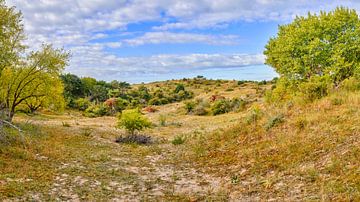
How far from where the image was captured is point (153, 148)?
66.7 ft

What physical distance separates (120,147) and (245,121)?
7486mm

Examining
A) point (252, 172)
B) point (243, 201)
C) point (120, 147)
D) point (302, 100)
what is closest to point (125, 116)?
point (120, 147)

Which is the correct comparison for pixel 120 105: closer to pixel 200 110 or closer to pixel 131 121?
pixel 200 110

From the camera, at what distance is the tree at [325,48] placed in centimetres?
2877

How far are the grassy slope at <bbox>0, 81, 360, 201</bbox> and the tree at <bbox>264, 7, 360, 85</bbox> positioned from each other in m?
11.6

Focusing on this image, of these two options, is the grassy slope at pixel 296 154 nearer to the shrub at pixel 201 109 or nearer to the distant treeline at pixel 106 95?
the shrub at pixel 201 109

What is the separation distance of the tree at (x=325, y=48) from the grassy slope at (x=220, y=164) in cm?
1164

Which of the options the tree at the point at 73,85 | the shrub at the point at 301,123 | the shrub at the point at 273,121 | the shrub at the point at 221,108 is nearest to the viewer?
the shrub at the point at 301,123

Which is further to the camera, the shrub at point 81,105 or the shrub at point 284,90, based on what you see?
the shrub at point 81,105

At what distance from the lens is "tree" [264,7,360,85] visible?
2877 cm

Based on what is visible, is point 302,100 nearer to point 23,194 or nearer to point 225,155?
point 225,155

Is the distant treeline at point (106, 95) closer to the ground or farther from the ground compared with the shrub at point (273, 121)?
farther from the ground

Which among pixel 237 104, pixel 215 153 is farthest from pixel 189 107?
pixel 215 153

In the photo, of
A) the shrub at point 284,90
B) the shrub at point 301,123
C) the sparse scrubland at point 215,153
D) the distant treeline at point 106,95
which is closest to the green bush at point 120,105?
the distant treeline at point 106,95
